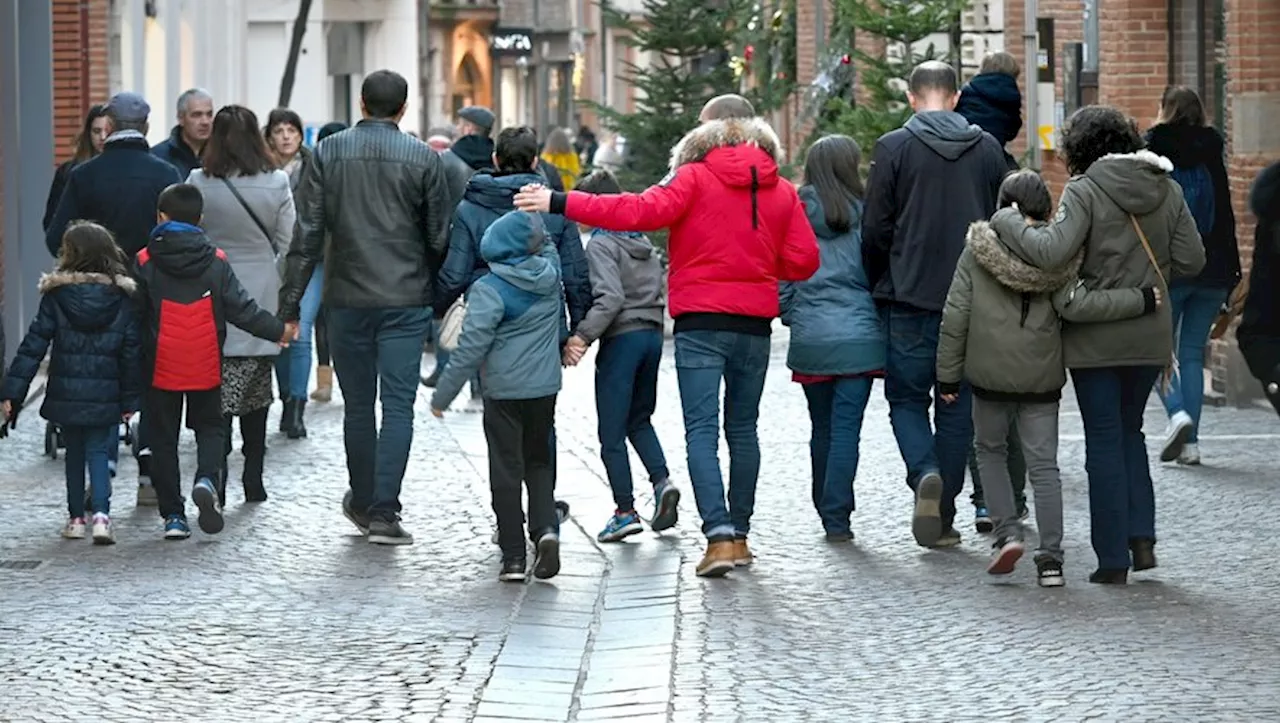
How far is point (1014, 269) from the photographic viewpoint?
35.6 feet

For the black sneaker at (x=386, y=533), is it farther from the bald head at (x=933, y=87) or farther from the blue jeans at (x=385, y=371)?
the bald head at (x=933, y=87)

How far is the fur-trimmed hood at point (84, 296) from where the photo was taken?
1253 centimetres

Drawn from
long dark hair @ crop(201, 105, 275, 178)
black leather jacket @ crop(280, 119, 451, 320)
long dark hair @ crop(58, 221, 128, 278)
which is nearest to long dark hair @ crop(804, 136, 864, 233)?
black leather jacket @ crop(280, 119, 451, 320)

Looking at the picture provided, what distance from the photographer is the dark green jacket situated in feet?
35.4

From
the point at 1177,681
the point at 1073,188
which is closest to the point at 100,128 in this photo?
the point at 1073,188

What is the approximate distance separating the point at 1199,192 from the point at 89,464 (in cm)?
581

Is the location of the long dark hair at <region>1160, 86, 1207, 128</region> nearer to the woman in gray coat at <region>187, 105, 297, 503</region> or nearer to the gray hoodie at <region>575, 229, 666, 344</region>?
the gray hoodie at <region>575, 229, 666, 344</region>

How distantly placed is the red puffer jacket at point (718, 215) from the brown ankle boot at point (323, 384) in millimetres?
8174

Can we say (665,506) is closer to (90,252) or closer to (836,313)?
(836,313)

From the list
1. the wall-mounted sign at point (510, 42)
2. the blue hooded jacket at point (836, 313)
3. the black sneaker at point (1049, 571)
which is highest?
the wall-mounted sign at point (510, 42)

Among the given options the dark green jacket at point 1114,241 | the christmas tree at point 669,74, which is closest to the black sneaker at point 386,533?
the dark green jacket at point 1114,241

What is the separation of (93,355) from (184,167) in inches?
118

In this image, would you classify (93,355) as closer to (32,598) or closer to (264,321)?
(264,321)

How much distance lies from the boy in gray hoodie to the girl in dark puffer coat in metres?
2.00
